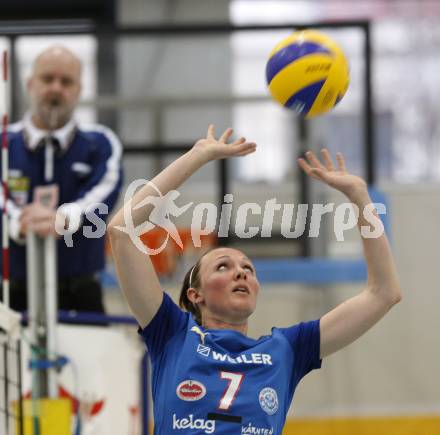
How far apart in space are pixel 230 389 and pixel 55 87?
7.50 ft

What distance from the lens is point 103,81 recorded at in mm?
6434

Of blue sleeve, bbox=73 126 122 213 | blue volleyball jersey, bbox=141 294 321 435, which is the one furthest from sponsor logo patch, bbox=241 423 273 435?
blue sleeve, bbox=73 126 122 213

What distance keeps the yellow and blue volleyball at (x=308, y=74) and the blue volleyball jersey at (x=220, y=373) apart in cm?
77

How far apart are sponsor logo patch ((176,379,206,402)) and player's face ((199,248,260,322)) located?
25 centimetres

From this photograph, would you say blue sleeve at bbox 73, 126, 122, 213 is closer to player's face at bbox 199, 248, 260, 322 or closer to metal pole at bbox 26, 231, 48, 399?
metal pole at bbox 26, 231, 48, 399

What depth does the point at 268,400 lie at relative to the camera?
2791mm

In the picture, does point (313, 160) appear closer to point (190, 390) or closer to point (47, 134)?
point (190, 390)

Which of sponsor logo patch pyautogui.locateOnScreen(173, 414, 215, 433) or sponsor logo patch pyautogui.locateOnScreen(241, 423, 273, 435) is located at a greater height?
sponsor logo patch pyautogui.locateOnScreen(173, 414, 215, 433)

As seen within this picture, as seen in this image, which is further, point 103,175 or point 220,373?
point 103,175

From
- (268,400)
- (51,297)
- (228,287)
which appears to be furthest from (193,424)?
(51,297)

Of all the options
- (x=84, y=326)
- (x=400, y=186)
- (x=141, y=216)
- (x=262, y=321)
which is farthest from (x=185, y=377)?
(x=400, y=186)

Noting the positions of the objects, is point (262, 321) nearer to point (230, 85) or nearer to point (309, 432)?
point (309, 432)

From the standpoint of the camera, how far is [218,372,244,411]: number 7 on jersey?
275 cm

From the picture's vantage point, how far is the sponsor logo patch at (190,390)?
2.76 meters
